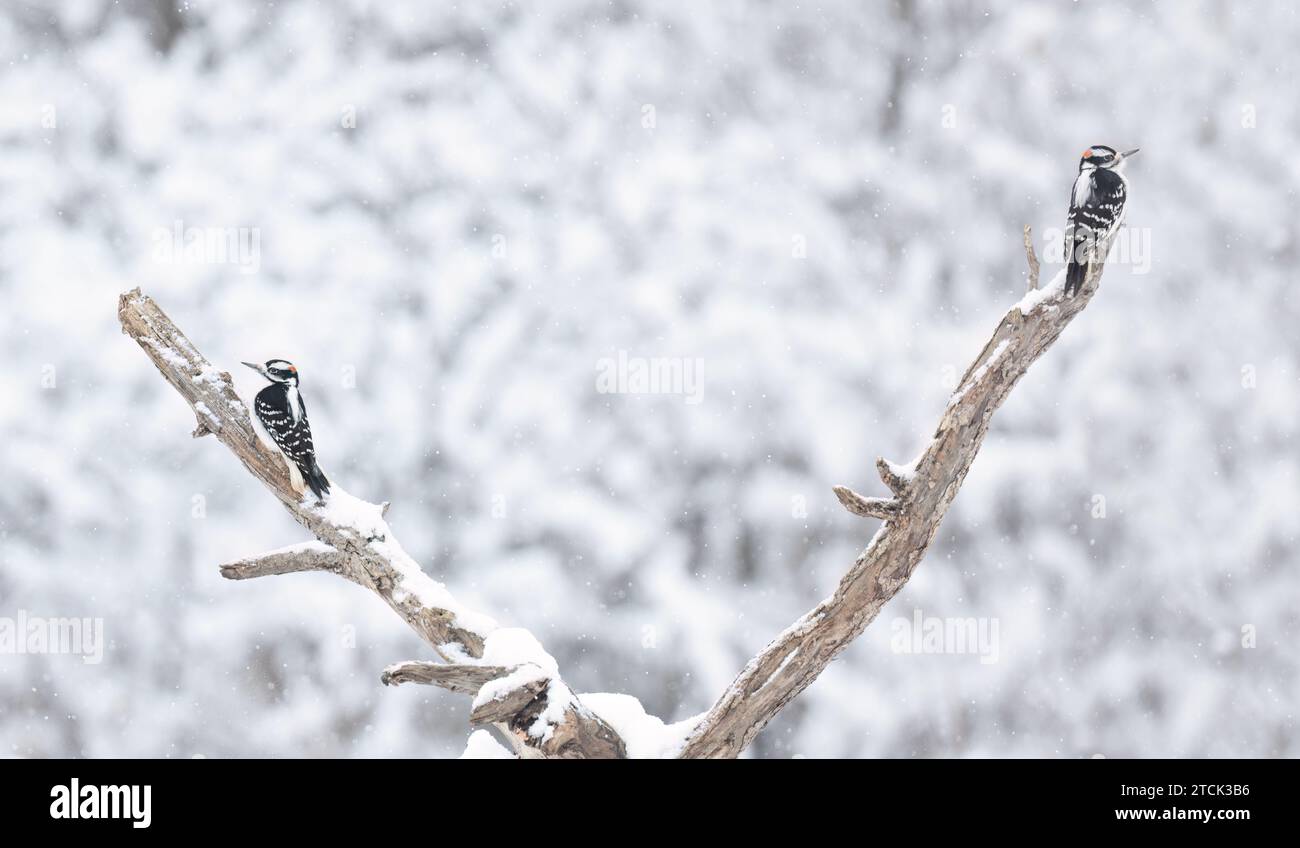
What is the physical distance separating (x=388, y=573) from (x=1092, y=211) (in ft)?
4.65

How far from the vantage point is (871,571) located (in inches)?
64.6

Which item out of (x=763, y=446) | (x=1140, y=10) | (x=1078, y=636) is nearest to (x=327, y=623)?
(x=763, y=446)

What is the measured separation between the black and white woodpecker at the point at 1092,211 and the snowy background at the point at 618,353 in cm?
156

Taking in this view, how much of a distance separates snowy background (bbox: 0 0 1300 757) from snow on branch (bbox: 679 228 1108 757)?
1.90 meters

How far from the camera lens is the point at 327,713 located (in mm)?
3486

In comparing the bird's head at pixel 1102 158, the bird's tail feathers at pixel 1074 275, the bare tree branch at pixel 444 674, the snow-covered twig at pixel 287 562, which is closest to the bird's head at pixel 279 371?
the snow-covered twig at pixel 287 562

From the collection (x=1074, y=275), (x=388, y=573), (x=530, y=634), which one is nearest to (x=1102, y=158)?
(x=1074, y=275)

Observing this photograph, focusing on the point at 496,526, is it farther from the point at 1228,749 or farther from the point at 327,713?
the point at 1228,749

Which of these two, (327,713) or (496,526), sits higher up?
(496,526)

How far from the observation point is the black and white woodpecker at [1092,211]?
1766 mm

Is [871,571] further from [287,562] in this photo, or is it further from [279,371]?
[279,371]

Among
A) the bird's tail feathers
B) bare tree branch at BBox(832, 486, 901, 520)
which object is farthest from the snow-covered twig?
the bird's tail feathers

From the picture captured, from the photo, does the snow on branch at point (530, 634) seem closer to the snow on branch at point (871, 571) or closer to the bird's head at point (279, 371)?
the snow on branch at point (871, 571)

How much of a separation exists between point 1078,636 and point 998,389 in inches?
88.5
